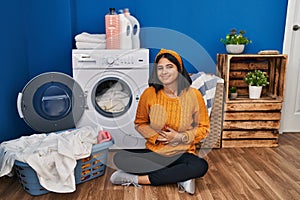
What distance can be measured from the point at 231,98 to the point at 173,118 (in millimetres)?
818

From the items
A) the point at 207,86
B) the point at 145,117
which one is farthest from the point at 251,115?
the point at 145,117

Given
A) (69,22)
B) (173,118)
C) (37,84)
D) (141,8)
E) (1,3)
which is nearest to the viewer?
(173,118)

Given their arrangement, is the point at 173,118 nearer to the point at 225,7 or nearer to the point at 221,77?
the point at 221,77

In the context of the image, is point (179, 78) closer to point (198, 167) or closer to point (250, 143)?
point (198, 167)

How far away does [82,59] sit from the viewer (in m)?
1.89

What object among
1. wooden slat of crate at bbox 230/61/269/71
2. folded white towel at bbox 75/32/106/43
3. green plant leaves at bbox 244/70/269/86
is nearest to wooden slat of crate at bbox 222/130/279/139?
green plant leaves at bbox 244/70/269/86

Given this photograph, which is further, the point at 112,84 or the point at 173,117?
the point at 112,84

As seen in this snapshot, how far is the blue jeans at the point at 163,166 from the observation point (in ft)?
4.88

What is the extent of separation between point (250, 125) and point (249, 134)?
74mm

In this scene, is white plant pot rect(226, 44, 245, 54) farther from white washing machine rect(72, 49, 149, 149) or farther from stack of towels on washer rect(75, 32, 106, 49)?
stack of towels on washer rect(75, 32, 106, 49)

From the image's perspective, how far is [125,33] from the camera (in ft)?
6.77

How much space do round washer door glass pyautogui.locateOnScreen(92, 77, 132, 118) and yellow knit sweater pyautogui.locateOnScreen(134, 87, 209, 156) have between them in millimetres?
396

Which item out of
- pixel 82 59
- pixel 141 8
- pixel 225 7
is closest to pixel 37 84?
pixel 82 59

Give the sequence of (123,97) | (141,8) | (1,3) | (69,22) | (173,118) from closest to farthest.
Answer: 1. (173,118)
2. (1,3)
3. (123,97)
4. (69,22)
5. (141,8)
